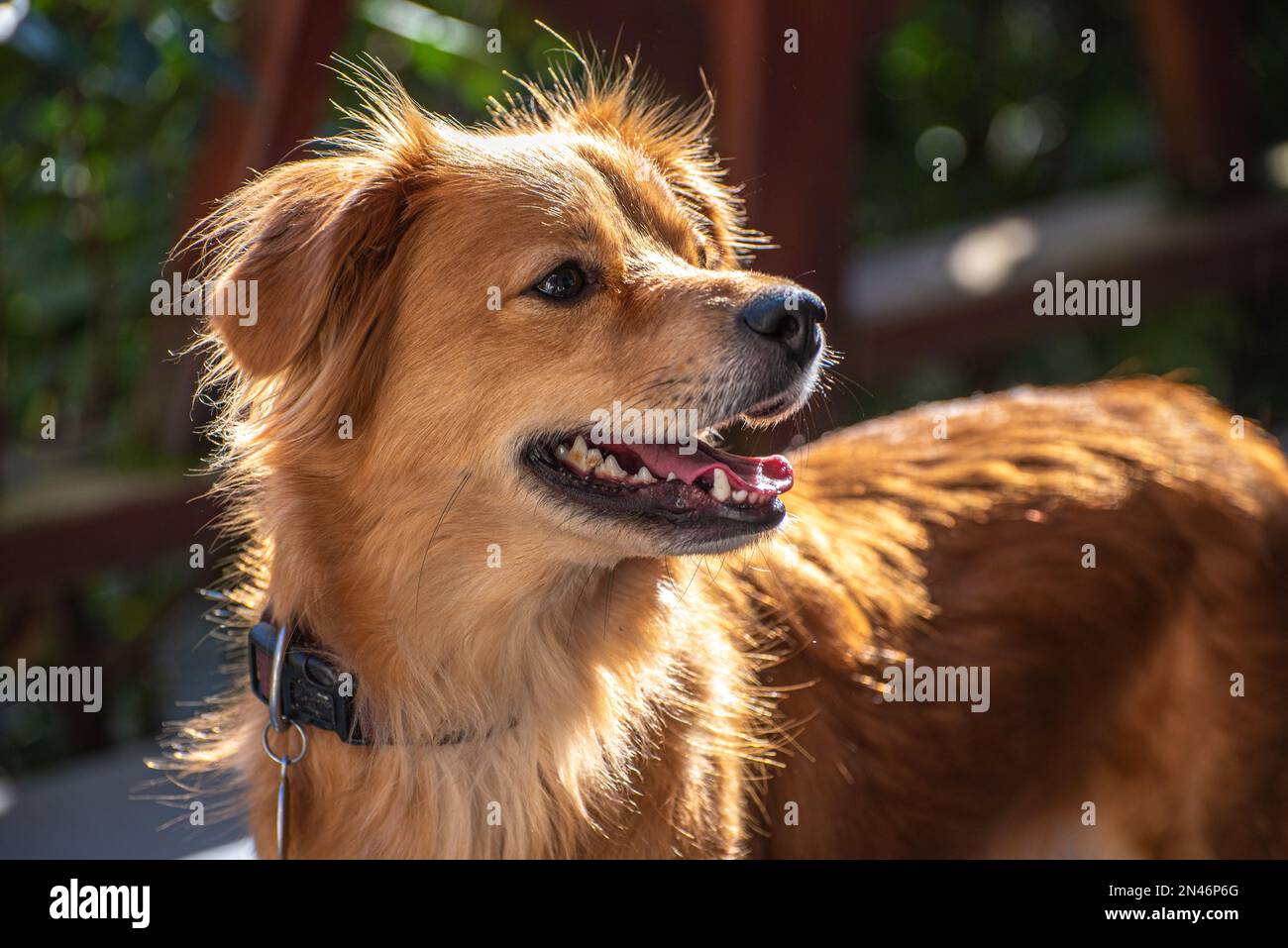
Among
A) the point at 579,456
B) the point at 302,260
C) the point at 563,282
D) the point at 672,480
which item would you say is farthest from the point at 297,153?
the point at 672,480

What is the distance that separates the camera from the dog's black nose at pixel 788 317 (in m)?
2.01

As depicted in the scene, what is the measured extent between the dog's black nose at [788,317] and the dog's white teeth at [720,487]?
210mm

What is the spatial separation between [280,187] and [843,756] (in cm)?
140

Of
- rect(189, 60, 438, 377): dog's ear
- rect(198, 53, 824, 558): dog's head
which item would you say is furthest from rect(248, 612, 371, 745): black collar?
rect(189, 60, 438, 377): dog's ear

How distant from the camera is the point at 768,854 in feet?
7.71

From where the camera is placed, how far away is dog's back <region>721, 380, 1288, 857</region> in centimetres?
246

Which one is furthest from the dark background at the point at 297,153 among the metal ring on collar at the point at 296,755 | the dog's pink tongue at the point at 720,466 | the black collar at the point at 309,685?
the metal ring on collar at the point at 296,755

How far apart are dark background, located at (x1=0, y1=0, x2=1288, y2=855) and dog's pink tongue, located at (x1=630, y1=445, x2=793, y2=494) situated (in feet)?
2.29

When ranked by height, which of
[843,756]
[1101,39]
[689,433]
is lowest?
[843,756]

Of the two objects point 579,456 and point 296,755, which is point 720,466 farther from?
point 296,755

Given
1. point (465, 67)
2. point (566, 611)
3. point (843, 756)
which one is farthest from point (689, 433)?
point (465, 67)

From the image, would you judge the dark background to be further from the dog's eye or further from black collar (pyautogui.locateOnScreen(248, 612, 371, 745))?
black collar (pyautogui.locateOnScreen(248, 612, 371, 745))

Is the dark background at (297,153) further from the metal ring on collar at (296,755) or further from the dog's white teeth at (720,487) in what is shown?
the metal ring on collar at (296,755)

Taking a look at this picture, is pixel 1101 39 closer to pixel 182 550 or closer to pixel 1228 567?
A: pixel 1228 567
